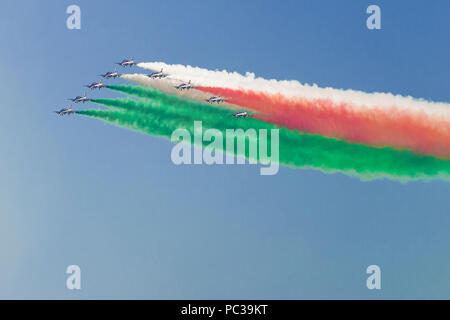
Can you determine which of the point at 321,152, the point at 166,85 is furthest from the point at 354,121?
the point at 166,85

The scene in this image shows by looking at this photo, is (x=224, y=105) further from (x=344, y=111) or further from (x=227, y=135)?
(x=344, y=111)

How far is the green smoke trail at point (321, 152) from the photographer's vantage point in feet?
280

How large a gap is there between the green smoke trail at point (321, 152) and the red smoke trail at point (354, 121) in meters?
0.58

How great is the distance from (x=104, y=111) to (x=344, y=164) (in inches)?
759

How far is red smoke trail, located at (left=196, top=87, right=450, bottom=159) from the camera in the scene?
85.8 m

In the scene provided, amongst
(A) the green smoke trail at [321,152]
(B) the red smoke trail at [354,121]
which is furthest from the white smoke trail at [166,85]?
(B) the red smoke trail at [354,121]

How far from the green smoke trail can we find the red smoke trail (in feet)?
1.89

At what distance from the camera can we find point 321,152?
86.3m

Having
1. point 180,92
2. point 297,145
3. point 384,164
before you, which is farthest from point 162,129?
point 384,164

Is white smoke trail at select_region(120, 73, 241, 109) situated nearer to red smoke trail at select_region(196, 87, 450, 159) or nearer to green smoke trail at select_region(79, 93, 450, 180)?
green smoke trail at select_region(79, 93, 450, 180)

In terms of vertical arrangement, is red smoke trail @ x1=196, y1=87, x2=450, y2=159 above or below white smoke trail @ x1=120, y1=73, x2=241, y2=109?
below

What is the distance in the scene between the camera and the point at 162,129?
88.0 meters

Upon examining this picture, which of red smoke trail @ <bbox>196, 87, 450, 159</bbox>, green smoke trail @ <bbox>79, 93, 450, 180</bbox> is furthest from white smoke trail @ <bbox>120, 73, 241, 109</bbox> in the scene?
red smoke trail @ <bbox>196, 87, 450, 159</bbox>

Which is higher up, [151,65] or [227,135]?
[151,65]
